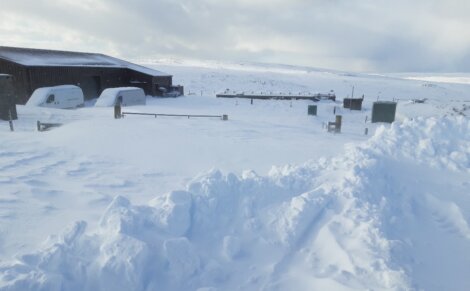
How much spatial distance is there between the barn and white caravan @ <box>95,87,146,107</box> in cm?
692

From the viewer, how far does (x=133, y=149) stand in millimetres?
10492

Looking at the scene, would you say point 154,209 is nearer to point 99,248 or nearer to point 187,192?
point 187,192

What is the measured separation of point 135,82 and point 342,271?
38005 mm

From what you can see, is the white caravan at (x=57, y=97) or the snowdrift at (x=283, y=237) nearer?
the snowdrift at (x=283, y=237)

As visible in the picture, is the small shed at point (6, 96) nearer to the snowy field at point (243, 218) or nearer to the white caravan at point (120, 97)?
the white caravan at point (120, 97)

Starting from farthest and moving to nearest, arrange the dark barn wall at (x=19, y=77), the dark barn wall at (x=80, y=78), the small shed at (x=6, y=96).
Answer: the dark barn wall at (x=80, y=78) < the dark barn wall at (x=19, y=77) < the small shed at (x=6, y=96)

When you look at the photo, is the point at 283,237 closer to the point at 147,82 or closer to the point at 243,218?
the point at 243,218

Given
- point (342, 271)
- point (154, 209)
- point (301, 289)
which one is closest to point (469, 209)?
point (342, 271)

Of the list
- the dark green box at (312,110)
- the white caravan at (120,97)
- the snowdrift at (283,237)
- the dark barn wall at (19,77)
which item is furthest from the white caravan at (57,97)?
the snowdrift at (283,237)

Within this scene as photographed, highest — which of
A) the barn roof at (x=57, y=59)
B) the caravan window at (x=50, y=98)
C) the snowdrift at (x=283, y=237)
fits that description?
the barn roof at (x=57, y=59)

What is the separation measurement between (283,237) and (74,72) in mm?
33204

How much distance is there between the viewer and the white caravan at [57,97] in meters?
23.6

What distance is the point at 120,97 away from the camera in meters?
26.9

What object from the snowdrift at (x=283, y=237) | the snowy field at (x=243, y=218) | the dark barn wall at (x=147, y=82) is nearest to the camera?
the snowdrift at (x=283, y=237)
